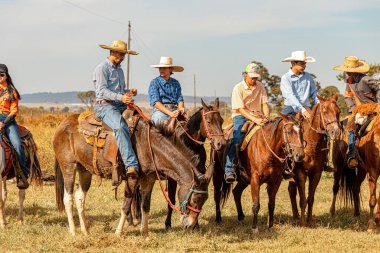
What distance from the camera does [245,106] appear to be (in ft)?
34.8

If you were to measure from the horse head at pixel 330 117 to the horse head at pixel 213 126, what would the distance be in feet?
6.13

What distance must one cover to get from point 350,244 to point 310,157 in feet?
6.64

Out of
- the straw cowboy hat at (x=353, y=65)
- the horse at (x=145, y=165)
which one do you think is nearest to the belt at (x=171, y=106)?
the horse at (x=145, y=165)

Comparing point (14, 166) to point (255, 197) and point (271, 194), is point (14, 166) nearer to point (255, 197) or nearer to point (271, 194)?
point (255, 197)

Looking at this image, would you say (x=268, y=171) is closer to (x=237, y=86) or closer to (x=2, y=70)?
(x=237, y=86)

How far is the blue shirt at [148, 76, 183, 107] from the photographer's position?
34.5ft

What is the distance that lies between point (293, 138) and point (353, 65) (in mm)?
2832

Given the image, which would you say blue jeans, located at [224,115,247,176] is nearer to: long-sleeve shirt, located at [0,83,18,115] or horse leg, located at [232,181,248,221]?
horse leg, located at [232,181,248,221]

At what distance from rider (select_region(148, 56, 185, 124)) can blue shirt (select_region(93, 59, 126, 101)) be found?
971 millimetres

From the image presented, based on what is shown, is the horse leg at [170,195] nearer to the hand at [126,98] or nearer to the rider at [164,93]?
the rider at [164,93]

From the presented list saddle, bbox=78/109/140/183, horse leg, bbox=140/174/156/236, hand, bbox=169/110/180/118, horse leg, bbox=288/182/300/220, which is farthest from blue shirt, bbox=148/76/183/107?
horse leg, bbox=288/182/300/220

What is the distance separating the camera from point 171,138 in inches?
363

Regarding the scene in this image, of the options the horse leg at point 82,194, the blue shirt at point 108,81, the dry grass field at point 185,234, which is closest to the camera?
the dry grass field at point 185,234

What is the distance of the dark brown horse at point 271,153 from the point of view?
31.1 ft
